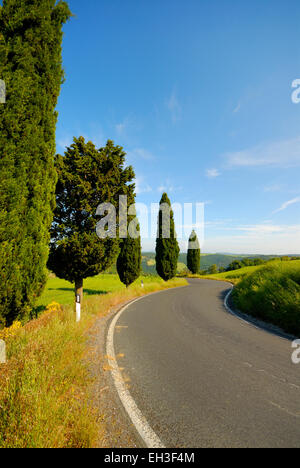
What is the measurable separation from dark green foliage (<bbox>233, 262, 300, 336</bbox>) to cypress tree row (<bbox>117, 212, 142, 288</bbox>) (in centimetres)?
983

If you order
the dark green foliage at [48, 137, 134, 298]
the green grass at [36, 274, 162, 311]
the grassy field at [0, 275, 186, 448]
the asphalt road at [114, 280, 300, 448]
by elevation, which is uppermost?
the dark green foliage at [48, 137, 134, 298]

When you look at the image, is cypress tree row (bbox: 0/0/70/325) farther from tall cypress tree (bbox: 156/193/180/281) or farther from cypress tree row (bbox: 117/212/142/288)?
tall cypress tree (bbox: 156/193/180/281)

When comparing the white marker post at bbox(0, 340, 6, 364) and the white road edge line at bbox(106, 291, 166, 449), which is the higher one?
the white marker post at bbox(0, 340, 6, 364)

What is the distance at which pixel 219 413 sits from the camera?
117 inches

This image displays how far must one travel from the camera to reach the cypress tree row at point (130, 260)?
18.6 m

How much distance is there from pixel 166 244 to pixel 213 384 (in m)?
23.4

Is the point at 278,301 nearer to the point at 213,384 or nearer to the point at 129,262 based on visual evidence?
the point at 213,384

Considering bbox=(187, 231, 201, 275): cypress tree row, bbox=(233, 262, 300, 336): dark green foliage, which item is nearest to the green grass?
bbox=(233, 262, 300, 336): dark green foliage

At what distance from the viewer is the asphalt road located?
8.61 ft

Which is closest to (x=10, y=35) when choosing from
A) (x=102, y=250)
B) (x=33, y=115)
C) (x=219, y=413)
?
(x=33, y=115)

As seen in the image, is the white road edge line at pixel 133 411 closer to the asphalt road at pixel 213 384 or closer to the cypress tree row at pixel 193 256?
the asphalt road at pixel 213 384

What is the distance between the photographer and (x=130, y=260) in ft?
61.6

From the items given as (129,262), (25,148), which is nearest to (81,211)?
(25,148)

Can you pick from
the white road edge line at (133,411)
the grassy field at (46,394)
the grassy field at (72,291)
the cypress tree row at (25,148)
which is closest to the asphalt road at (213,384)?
the white road edge line at (133,411)
